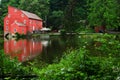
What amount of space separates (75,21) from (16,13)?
13.0 meters

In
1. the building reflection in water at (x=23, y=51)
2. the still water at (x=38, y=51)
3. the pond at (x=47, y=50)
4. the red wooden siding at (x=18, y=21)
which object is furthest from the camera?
the red wooden siding at (x=18, y=21)

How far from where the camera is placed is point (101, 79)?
18.7ft

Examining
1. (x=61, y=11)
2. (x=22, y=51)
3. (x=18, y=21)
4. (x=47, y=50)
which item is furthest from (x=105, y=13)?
(x=61, y=11)

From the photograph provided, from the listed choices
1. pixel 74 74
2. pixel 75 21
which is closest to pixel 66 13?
pixel 75 21

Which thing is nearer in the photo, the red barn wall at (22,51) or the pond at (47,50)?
the pond at (47,50)

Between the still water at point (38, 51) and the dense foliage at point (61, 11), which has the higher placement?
the dense foliage at point (61, 11)

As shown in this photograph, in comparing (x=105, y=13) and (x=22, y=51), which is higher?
(x=105, y=13)

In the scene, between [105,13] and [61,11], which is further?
[61,11]

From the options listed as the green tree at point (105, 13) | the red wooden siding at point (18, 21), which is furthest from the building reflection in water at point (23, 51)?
the red wooden siding at point (18, 21)

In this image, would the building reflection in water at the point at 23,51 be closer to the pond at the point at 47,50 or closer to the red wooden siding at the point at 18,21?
the pond at the point at 47,50

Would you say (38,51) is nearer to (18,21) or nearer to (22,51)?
(22,51)

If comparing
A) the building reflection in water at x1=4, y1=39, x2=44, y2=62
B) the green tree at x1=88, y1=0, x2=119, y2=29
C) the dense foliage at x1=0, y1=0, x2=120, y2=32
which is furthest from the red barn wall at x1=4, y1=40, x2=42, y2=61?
the dense foliage at x1=0, y1=0, x2=120, y2=32

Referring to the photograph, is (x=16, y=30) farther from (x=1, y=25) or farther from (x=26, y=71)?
(x=26, y=71)

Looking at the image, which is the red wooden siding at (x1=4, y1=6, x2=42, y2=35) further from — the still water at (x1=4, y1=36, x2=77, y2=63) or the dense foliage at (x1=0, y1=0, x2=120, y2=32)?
the still water at (x1=4, y1=36, x2=77, y2=63)
